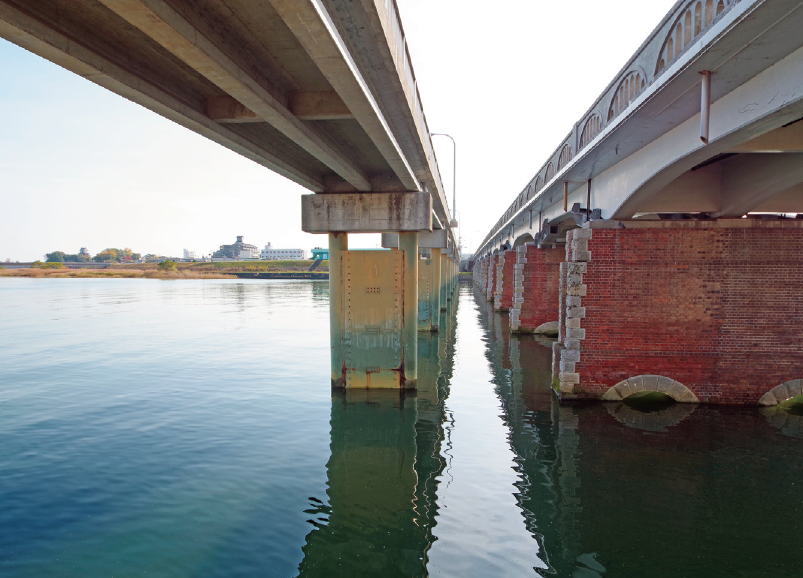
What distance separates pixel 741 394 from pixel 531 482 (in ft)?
22.0

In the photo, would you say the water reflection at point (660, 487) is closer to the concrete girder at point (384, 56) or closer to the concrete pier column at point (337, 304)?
the concrete pier column at point (337, 304)

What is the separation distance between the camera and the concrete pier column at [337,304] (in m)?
12.8

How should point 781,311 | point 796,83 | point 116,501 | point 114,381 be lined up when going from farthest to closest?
point 114,381 < point 781,311 < point 116,501 < point 796,83

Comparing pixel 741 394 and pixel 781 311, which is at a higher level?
pixel 781 311

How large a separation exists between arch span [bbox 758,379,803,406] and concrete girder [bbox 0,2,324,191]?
12552mm

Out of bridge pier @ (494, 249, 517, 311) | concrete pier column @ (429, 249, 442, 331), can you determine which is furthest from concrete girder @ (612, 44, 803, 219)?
bridge pier @ (494, 249, 517, 311)

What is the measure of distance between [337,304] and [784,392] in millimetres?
10868

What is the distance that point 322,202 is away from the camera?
12852 millimetres

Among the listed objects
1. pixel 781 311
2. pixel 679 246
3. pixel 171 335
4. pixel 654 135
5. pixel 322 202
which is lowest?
pixel 171 335

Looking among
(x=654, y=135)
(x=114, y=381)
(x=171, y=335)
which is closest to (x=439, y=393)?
(x=654, y=135)

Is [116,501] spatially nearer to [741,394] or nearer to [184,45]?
[184,45]

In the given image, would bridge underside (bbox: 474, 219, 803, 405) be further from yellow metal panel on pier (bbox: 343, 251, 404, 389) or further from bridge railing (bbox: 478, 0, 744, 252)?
yellow metal panel on pier (bbox: 343, 251, 404, 389)

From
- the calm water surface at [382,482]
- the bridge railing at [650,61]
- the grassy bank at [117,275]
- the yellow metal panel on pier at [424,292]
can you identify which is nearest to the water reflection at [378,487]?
the calm water surface at [382,482]

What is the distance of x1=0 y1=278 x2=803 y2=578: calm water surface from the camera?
569cm
